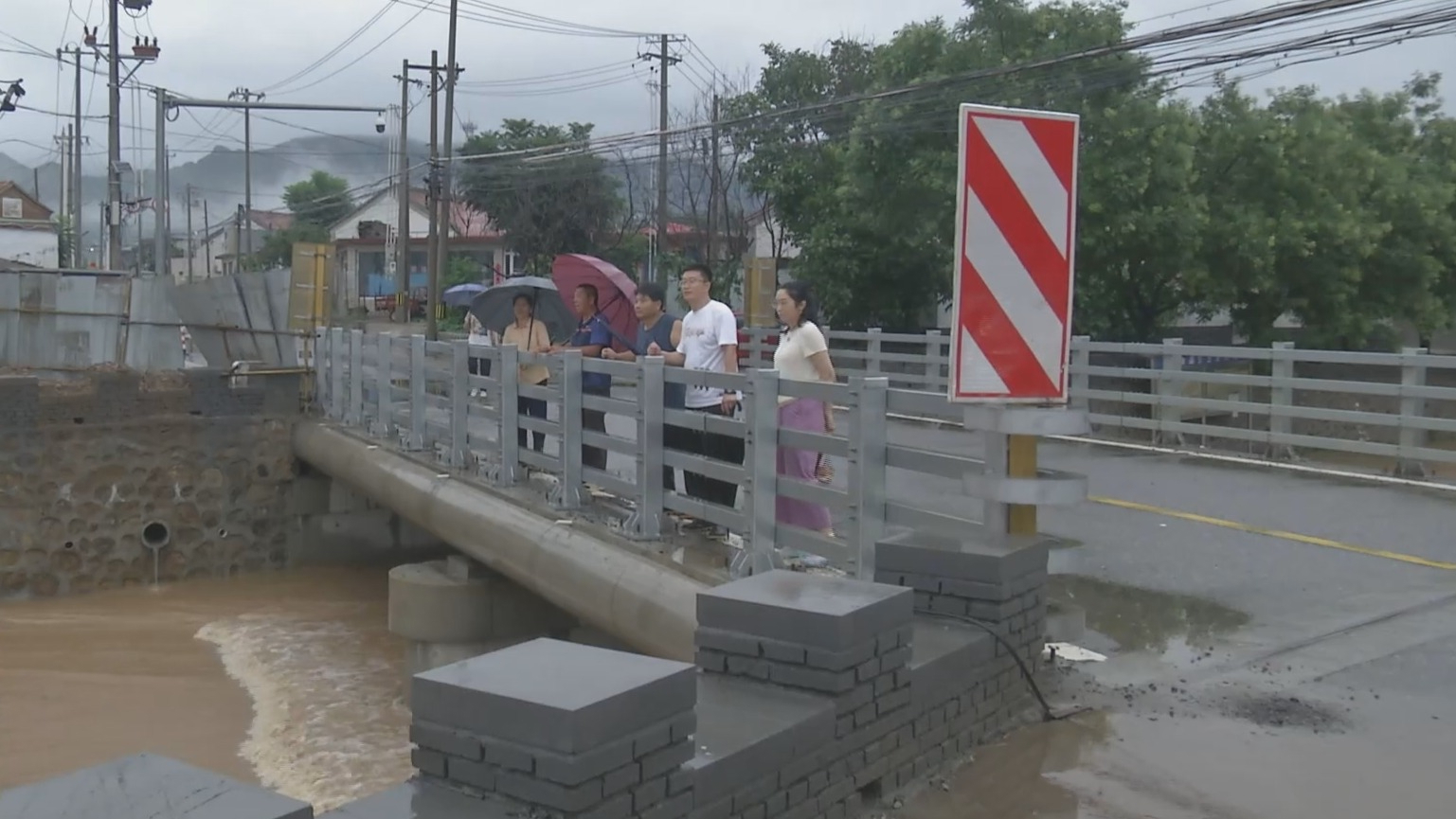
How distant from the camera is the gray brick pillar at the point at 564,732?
11.2 ft

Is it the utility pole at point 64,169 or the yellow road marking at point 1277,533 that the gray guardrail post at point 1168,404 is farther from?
the utility pole at point 64,169

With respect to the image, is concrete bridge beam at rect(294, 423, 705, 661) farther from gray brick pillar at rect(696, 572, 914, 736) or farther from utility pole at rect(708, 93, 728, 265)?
utility pole at rect(708, 93, 728, 265)

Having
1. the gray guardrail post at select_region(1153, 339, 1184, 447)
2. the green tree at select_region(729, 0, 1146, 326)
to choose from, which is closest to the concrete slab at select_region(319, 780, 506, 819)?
the gray guardrail post at select_region(1153, 339, 1184, 447)

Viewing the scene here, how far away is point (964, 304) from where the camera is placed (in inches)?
211

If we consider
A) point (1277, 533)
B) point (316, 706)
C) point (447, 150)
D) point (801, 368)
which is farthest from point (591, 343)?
point (447, 150)

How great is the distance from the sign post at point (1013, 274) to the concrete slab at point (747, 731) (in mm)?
1473

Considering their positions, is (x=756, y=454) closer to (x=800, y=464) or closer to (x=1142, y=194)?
(x=800, y=464)

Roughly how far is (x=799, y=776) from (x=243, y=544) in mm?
13722

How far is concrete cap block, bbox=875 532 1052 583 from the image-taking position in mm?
5512

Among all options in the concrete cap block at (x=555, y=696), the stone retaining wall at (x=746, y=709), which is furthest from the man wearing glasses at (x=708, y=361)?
the concrete cap block at (x=555, y=696)

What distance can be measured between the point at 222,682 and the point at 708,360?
6759 millimetres

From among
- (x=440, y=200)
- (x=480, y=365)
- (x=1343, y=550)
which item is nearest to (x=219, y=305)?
(x=480, y=365)

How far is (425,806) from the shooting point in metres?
3.51

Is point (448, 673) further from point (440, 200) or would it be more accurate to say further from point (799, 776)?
point (440, 200)
